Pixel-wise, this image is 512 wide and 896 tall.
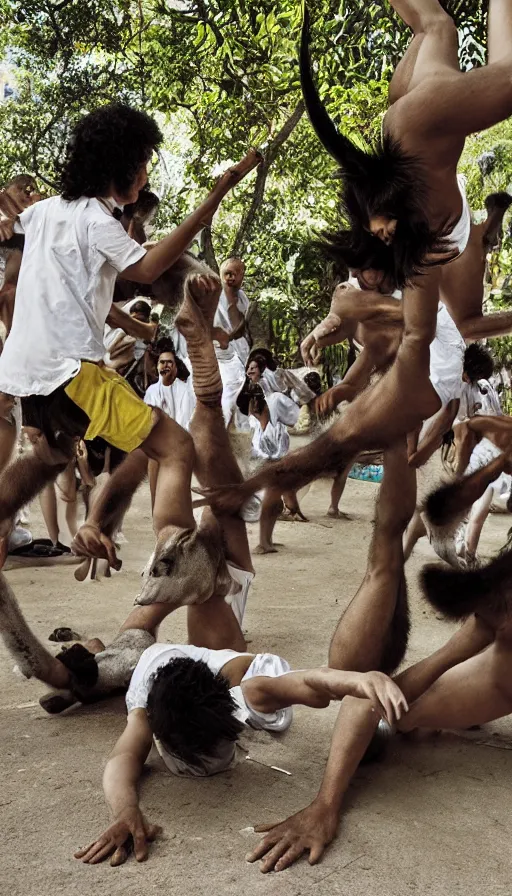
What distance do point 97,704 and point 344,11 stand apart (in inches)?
355

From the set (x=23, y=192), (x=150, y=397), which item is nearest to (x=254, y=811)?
(x=23, y=192)

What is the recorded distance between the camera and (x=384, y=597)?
2564 millimetres

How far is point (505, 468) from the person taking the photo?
2617 mm

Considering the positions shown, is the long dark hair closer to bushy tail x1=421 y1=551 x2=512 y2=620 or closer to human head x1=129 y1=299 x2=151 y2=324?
bushy tail x1=421 y1=551 x2=512 y2=620

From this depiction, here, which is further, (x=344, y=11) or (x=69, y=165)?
(x=344, y=11)

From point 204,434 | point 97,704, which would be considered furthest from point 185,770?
point 204,434

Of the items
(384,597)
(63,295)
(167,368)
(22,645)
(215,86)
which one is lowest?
(22,645)

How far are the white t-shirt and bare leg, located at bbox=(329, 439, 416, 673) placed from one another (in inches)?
38.0

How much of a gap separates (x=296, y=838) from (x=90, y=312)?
64.1 inches

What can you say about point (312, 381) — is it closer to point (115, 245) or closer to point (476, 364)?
point (476, 364)

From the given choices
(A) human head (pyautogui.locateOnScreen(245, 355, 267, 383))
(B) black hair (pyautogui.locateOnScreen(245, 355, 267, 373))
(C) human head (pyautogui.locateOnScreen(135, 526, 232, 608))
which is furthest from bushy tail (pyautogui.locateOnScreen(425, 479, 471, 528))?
(B) black hair (pyautogui.locateOnScreen(245, 355, 267, 373))

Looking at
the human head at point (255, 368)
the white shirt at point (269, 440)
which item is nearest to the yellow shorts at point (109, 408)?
the white shirt at point (269, 440)

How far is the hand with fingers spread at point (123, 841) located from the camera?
201cm

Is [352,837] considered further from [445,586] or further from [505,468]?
[505,468]
